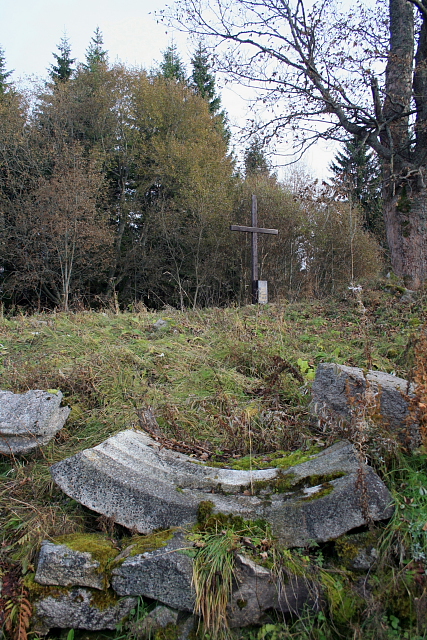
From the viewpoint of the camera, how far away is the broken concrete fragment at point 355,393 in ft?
8.17

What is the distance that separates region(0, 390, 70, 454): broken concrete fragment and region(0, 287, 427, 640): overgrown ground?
0.39 feet

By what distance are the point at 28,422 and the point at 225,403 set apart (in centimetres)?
148

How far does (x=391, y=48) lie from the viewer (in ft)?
28.9

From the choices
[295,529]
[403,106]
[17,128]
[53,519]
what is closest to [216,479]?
[295,529]

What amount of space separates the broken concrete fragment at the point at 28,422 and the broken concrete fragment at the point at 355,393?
1.88 metres

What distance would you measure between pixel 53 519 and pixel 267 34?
404 inches

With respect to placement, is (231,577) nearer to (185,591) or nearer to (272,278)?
(185,591)

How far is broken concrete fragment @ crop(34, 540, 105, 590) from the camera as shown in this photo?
194cm

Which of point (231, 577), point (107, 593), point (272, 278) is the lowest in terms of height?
point (107, 593)

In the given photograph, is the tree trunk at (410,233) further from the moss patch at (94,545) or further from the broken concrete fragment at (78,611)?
the broken concrete fragment at (78,611)

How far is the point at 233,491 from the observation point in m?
2.30

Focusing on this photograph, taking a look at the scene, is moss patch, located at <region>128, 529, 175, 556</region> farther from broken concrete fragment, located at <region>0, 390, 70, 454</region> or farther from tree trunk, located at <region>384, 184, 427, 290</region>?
tree trunk, located at <region>384, 184, 427, 290</region>

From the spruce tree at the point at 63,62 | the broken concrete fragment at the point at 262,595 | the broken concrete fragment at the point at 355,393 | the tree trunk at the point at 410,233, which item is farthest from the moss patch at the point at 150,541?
the spruce tree at the point at 63,62

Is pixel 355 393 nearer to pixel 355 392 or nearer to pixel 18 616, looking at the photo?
pixel 355 392
